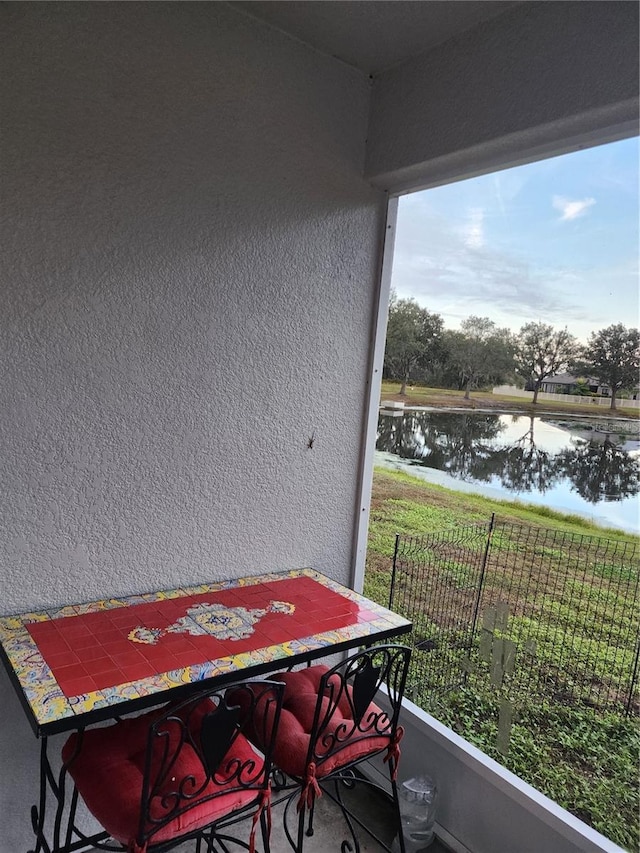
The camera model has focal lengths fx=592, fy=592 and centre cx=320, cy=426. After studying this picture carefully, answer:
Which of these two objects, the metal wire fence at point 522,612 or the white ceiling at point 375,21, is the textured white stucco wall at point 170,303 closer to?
the white ceiling at point 375,21

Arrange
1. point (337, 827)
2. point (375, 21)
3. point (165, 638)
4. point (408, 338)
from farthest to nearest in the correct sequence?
point (408, 338), point (337, 827), point (375, 21), point (165, 638)

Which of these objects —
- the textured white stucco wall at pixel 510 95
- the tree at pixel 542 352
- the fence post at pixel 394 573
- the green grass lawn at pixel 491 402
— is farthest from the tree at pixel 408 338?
the fence post at pixel 394 573

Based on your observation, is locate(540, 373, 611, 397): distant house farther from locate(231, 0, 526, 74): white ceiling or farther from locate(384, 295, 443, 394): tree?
locate(231, 0, 526, 74): white ceiling

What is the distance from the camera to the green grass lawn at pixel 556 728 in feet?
5.27

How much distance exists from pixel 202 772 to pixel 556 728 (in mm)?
1046

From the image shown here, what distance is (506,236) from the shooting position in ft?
6.27

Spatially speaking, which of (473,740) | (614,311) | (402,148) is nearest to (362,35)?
(402,148)

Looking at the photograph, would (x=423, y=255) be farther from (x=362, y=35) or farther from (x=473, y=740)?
(x=473, y=740)

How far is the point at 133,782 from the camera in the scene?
1.35 m

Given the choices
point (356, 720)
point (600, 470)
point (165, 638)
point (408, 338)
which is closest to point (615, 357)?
point (600, 470)

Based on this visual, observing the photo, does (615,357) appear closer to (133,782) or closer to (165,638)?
(165,638)

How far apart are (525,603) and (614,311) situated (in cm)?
93

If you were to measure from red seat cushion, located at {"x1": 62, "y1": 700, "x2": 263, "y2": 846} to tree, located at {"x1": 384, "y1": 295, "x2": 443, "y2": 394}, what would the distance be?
140 cm

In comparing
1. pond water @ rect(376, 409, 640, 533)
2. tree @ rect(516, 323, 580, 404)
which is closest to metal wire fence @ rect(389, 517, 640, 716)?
pond water @ rect(376, 409, 640, 533)
